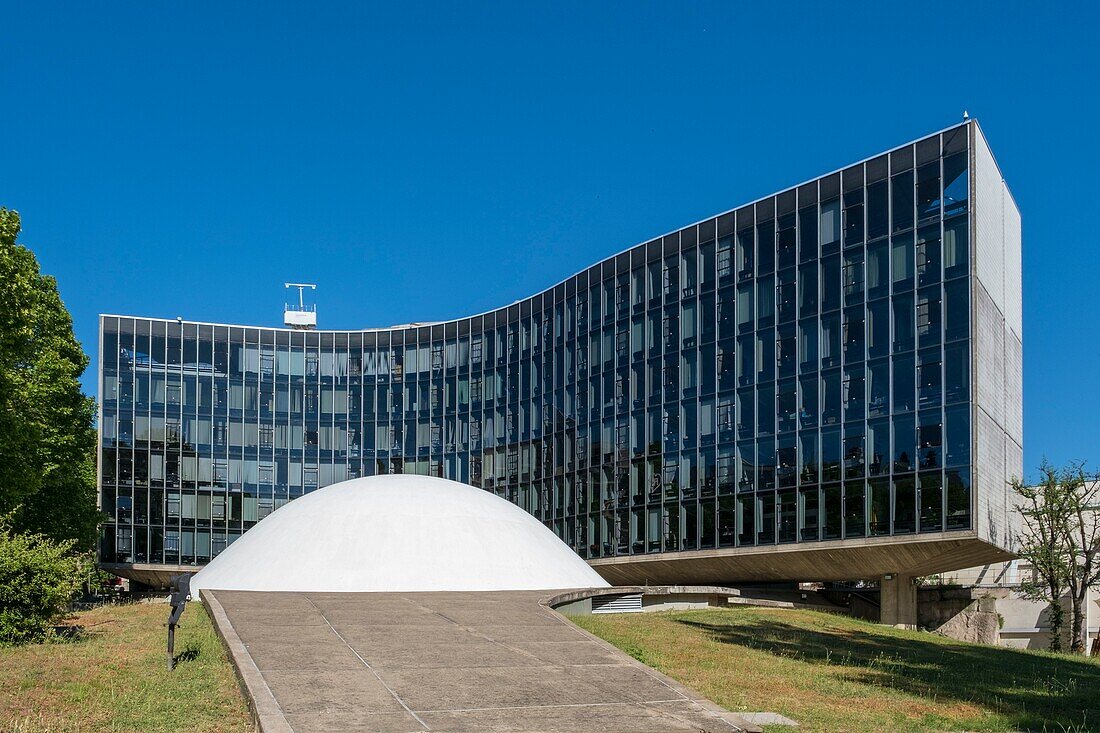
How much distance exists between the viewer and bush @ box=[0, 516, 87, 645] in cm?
2023

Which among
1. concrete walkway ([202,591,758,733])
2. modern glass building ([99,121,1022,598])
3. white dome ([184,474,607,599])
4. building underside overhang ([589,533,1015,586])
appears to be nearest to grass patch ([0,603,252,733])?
concrete walkway ([202,591,758,733])

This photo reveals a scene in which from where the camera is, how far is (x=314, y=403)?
7456 centimetres

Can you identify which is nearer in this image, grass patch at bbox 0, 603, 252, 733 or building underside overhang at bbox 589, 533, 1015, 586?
grass patch at bbox 0, 603, 252, 733

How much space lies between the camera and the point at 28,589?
20469 mm

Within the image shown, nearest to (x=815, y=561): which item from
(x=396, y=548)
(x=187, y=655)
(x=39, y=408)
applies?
(x=396, y=548)

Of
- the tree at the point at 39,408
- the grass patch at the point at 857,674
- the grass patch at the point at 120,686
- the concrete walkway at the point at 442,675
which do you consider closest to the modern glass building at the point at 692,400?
the tree at the point at 39,408

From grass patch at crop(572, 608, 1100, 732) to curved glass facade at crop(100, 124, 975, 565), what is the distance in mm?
17183

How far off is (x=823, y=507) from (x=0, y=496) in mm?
30254

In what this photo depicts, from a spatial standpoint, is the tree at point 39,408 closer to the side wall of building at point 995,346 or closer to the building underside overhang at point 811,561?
the building underside overhang at point 811,561

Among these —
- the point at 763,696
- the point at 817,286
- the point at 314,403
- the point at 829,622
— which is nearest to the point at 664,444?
the point at 817,286

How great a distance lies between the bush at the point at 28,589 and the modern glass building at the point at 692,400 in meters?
13.3

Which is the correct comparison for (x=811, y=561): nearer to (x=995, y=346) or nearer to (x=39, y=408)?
(x=995, y=346)

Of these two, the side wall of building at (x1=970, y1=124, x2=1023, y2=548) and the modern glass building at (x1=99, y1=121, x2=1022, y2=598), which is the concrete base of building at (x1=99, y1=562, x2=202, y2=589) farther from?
the side wall of building at (x1=970, y1=124, x2=1023, y2=548)

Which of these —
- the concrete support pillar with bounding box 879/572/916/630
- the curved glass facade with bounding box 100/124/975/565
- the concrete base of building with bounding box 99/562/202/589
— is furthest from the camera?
the concrete base of building with bounding box 99/562/202/589
